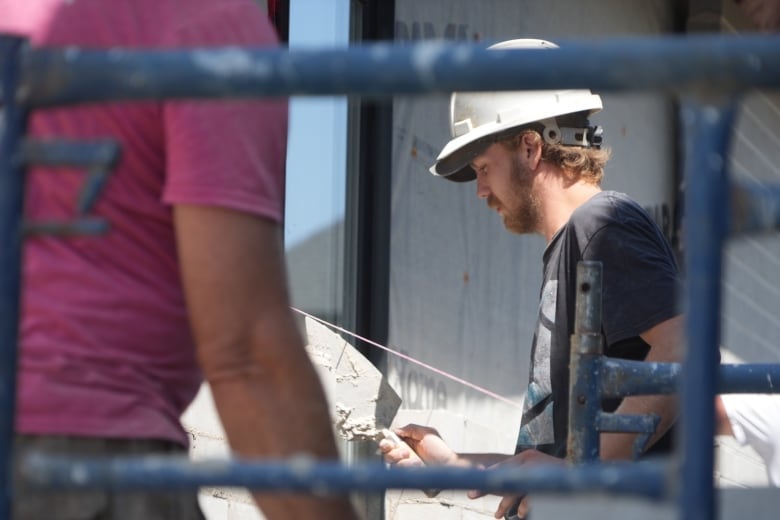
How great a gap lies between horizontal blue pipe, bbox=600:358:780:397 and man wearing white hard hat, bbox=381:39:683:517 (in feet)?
0.35

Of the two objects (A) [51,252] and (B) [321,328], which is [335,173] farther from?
(A) [51,252]

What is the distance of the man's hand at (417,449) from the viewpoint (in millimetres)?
3207

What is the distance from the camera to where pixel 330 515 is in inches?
61.2

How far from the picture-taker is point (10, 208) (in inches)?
49.3

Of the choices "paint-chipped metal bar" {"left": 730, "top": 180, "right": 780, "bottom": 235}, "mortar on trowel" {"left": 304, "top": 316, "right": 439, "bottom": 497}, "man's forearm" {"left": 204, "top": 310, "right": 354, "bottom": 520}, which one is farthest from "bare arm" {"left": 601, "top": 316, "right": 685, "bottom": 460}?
"paint-chipped metal bar" {"left": 730, "top": 180, "right": 780, "bottom": 235}

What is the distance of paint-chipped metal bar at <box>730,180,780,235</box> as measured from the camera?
118cm

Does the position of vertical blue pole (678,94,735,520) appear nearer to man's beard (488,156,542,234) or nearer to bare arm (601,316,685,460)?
bare arm (601,316,685,460)

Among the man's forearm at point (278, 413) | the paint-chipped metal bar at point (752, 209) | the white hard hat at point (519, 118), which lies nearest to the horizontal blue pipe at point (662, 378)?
the white hard hat at point (519, 118)

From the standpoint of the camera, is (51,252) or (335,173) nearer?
(51,252)

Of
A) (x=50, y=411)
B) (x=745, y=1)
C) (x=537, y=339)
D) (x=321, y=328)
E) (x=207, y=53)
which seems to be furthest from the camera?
(x=745, y=1)

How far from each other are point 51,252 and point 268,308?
0.86ft

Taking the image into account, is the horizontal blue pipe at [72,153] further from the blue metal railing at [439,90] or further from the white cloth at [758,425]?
the white cloth at [758,425]

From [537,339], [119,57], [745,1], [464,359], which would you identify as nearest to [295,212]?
[464,359]

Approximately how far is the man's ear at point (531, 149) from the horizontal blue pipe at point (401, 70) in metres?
2.22
